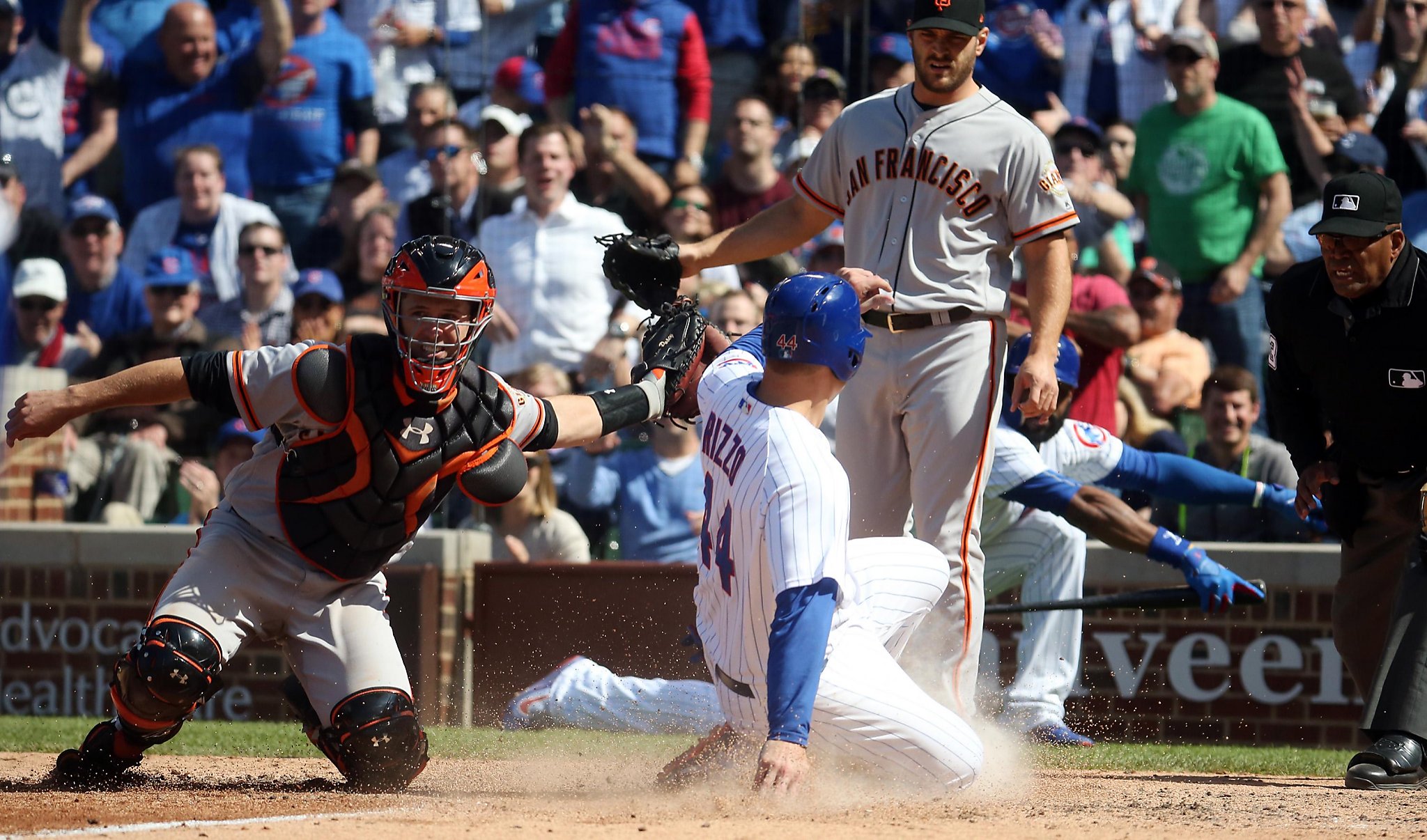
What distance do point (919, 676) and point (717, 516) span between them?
1.13 meters

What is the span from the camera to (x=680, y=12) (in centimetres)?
884

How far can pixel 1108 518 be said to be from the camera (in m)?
6.00

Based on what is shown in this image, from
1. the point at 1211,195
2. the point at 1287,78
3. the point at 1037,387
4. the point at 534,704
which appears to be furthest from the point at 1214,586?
the point at 1287,78

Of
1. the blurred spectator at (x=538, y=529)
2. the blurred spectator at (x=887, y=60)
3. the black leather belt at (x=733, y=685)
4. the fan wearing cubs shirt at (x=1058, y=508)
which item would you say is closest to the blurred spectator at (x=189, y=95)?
the blurred spectator at (x=538, y=529)

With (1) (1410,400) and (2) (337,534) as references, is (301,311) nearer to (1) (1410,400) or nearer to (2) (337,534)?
(2) (337,534)

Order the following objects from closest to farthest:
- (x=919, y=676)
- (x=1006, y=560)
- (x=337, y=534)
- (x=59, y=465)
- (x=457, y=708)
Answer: (x=337, y=534) < (x=919, y=676) < (x=1006, y=560) < (x=457, y=708) < (x=59, y=465)

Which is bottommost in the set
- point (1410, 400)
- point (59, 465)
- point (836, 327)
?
point (59, 465)

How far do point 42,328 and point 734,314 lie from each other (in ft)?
12.9

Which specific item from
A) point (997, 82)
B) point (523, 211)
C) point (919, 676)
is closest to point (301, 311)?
point (523, 211)

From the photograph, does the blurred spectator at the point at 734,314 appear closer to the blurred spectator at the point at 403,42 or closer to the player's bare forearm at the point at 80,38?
the blurred spectator at the point at 403,42

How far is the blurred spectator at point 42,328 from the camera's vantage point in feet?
28.8

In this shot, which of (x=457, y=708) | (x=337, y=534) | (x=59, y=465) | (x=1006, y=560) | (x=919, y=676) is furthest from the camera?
(x=59, y=465)

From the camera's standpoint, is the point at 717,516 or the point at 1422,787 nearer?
the point at 717,516

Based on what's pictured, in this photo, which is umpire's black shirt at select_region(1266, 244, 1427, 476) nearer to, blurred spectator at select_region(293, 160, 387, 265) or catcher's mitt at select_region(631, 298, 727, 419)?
catcher's mitt at select_region(631, 298, 727, 419)
